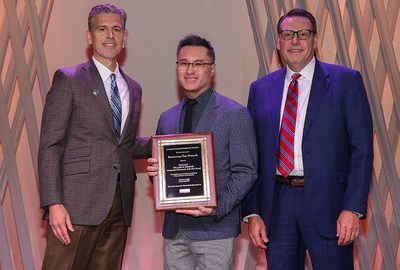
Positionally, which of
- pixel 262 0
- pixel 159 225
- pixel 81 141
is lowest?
pixel 159 225

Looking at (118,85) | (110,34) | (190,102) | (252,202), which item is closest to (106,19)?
(110,34)

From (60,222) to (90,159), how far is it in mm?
311

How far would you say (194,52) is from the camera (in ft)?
9.52

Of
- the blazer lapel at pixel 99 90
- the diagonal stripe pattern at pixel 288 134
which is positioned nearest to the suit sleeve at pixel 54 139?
the blazer lapel at pixel 99 90

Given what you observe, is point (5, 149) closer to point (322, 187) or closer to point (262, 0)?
point (262, 0)

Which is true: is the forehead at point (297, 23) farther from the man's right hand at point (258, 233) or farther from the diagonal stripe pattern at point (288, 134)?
the man's right hand at point (258, 233)

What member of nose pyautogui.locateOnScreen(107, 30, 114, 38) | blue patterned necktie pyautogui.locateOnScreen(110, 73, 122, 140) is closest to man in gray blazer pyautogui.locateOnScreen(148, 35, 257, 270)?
blue patterned necktie pyautogui.locateOnScreen(110, 73, 122, 140)

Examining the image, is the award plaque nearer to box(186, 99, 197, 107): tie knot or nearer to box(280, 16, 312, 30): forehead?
box(186, 99, 197, 107): tie knot

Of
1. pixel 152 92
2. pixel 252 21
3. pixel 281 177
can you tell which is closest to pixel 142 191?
pixel 152 92

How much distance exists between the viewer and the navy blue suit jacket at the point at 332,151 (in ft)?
9.28

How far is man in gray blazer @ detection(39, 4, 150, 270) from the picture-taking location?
285cm

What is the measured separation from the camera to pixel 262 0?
420cm

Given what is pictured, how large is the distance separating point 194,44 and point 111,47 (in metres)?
0.40

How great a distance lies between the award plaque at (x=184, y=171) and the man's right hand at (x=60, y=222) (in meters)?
0.40
